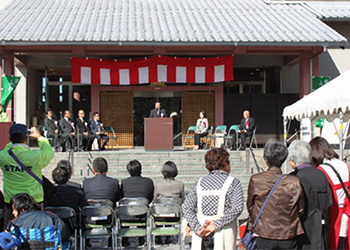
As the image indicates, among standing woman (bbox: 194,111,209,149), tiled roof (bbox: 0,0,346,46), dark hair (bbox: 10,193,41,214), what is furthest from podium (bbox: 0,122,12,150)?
dark hair (bbox: 10,193,41,214)

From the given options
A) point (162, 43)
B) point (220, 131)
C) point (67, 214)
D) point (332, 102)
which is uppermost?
point (162, 43)

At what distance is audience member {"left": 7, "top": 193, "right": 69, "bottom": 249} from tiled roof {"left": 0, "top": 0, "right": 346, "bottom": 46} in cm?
946

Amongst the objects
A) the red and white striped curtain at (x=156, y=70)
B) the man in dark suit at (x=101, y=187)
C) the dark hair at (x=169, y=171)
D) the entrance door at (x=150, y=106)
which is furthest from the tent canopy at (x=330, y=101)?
the entrance door at (x=150, y=106)

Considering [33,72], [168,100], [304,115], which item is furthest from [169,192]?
[33,72]

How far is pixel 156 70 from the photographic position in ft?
47.7

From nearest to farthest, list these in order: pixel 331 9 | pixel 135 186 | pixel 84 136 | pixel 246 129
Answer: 1. pixel 135 186
2. pixel 84 136
3. pixel 246 129
4. pixel 331 9

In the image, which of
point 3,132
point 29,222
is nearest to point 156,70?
point 3,132

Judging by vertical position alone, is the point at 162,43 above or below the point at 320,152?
above

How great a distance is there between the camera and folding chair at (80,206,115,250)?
547 cm

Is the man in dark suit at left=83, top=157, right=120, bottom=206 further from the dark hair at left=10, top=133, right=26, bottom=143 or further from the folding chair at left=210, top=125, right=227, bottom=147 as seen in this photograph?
the folding chair at left=210, top=125, right=227, bottom=147

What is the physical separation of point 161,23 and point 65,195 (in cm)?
1049

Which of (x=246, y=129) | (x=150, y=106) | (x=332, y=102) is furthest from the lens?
(x=150, y=106)

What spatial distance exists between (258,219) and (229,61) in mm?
11258

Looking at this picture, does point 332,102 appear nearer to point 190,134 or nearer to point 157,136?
point 157,136
